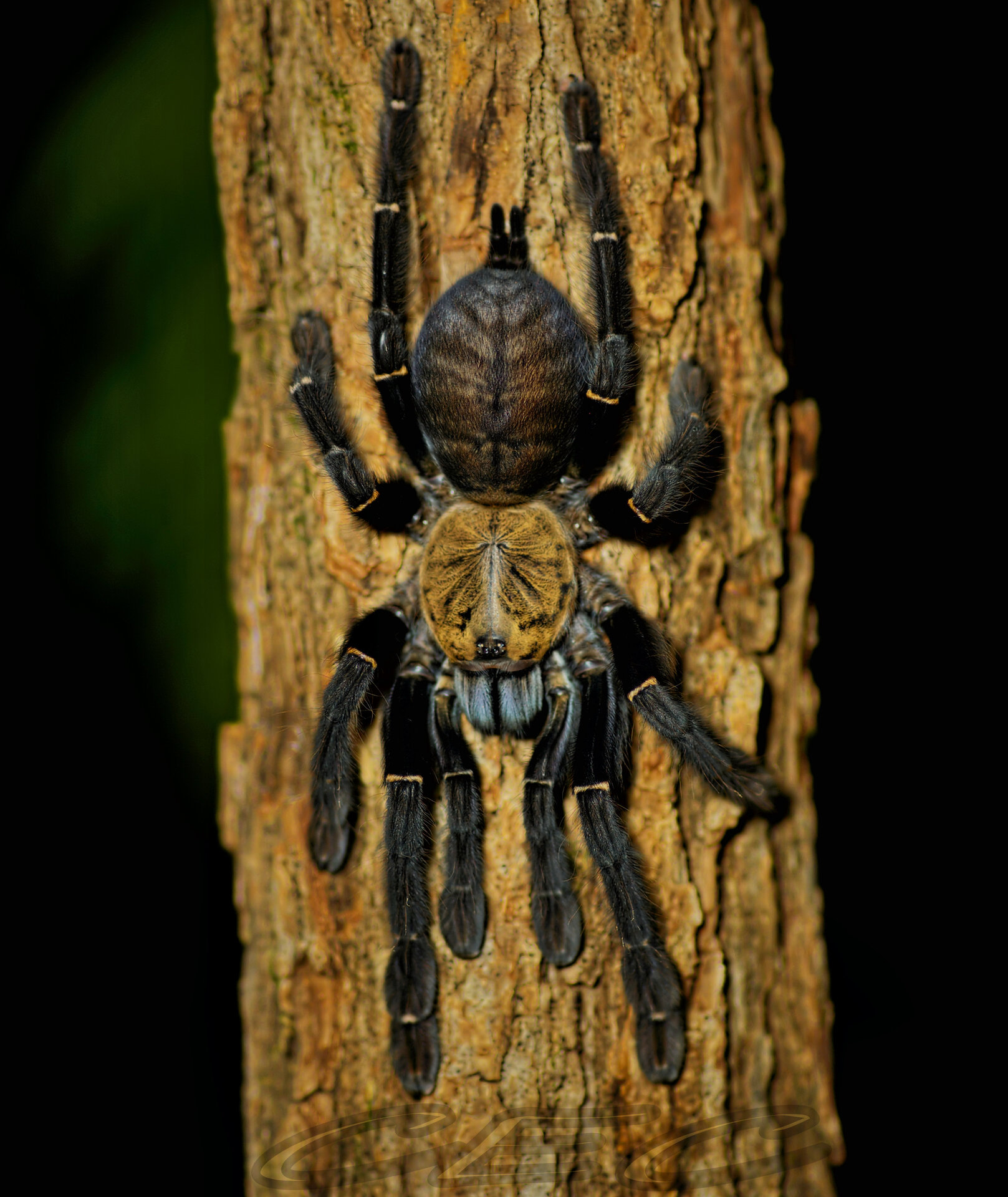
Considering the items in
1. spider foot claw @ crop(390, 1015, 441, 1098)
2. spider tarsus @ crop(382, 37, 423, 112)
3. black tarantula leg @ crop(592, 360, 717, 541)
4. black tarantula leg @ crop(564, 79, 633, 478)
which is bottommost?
spider foot claw @ crop(390, 1015, 441, 1098)

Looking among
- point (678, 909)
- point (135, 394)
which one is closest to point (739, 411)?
point (678, 909)

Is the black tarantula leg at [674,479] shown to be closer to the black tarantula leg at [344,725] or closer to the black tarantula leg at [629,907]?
A: the black tarantula leg at [629,907]

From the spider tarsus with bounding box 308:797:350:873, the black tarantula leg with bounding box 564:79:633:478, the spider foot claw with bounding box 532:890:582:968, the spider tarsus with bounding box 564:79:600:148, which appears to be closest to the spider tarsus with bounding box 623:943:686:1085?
the spider foot claw with bounding box 532:890:582:968

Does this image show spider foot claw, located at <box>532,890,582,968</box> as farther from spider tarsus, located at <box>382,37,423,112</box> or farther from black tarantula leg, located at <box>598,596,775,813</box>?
spider tarsus, located at <box>382,37,423,112</box>

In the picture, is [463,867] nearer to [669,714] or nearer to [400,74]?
[669,714]

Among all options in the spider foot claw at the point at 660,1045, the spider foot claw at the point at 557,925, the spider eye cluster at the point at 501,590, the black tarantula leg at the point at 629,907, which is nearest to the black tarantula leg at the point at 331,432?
the spider eye cluster at the point at 501,590

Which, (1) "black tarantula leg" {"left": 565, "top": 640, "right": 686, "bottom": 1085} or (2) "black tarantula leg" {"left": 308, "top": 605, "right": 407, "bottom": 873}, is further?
(2) "black tarantula leg" {"left": 308, "top": 605, "right": 407, "bottom": 873}

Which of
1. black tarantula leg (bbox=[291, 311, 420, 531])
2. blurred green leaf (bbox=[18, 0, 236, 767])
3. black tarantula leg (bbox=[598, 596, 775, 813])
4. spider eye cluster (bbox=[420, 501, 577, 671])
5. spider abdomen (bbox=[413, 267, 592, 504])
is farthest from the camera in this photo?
blurred green leaf (bbox=[18, 0, 236, 767])
